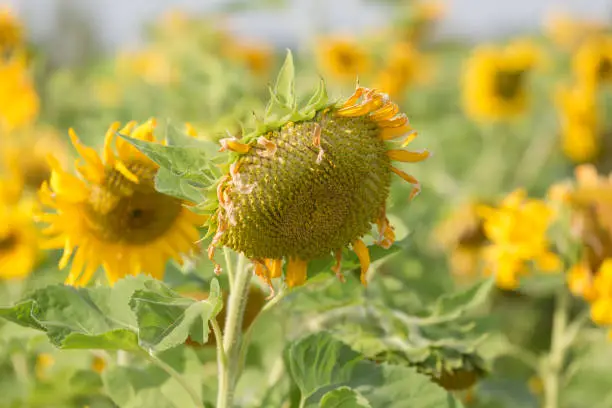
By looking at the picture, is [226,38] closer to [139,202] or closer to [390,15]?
[390,15]

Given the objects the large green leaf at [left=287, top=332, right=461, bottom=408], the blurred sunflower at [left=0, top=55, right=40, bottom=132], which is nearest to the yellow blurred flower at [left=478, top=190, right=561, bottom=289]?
the large green leaf at [left=287, top=332, right=461, bottom=408]

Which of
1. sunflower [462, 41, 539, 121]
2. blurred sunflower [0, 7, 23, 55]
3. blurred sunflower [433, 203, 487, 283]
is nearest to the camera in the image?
blurred sunflower [433, 203, 487, 283]

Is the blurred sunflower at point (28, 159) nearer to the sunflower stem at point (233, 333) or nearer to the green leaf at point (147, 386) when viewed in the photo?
the green leaf at point (147, 386)

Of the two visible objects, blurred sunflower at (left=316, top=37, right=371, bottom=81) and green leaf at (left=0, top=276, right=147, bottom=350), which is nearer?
green leaf at (left=0, top=276, right=147, bottom=350)

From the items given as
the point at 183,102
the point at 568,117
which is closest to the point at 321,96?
the point at 183,102

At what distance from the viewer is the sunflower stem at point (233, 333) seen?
2.63 feet

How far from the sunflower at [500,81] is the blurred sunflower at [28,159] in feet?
5.33

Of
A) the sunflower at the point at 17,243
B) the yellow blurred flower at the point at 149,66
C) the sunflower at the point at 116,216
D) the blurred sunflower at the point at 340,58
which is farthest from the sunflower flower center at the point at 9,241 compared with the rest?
the blurred sunflower at the point at 340,58

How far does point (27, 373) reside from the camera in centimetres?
144

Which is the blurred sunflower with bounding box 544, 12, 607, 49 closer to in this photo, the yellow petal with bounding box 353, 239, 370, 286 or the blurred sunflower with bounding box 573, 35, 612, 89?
the blurred sunflower with bounding box 573, 35, 612, 89

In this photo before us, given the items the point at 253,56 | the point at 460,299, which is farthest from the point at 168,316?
the point at 253,56

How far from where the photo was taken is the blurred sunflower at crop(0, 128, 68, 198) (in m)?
2.19

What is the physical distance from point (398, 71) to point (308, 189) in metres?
2.59

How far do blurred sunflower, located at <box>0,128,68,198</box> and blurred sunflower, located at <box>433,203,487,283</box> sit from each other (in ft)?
3.55
